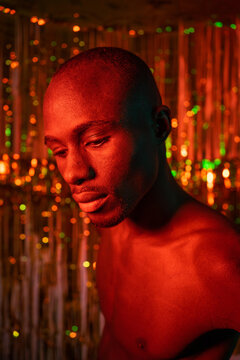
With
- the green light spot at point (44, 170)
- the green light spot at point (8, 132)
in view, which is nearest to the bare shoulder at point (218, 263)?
the green light spot at point (44, 170)

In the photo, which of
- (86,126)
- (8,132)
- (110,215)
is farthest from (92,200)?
(8,132)

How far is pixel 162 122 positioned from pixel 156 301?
40 centimetres

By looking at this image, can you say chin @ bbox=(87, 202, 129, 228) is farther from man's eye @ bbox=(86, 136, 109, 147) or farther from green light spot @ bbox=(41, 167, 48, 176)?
green light spot @ bbox=(41, 167, 48, 176)

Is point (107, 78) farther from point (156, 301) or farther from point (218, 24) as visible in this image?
point (218, 24)

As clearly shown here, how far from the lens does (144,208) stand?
0.93 meters

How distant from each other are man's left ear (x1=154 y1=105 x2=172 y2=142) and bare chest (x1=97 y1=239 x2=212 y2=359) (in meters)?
0.26

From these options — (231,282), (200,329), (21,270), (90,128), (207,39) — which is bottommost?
(21,270)

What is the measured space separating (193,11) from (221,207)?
0.80 metres

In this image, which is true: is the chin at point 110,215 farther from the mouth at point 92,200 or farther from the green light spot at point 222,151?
the green light spot at point 222,151

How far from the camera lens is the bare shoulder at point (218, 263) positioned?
31.1 inches

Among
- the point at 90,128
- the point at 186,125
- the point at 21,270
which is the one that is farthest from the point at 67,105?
the point at 21,270

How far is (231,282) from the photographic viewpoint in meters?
0.79

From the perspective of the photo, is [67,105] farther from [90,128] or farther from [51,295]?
[51,295]

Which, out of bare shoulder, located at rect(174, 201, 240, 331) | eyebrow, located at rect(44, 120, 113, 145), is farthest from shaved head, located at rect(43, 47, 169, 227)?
bare shoulder, located at rect(174, 201, 240, 331)
